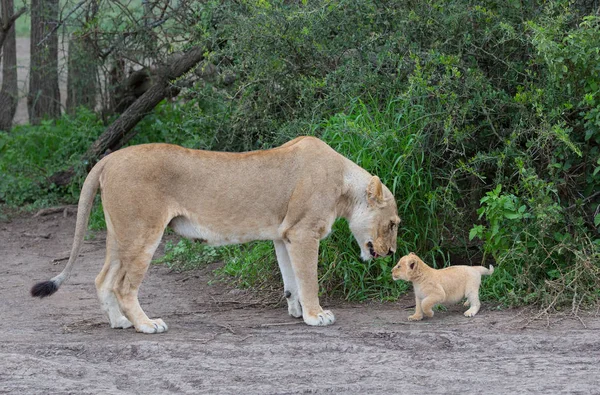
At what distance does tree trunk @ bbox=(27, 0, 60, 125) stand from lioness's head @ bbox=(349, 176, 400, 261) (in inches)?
200

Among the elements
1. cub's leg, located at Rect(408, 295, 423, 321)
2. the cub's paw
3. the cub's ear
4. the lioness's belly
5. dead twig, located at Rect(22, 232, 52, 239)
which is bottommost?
dead twig, located at Rect(22, 232, 52, 239)

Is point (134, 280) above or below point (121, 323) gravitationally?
above

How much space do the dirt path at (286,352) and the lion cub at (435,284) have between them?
0.12m

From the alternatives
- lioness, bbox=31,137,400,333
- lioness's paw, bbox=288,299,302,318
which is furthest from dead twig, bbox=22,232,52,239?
lioness's paw, bbox=288,299,302,318

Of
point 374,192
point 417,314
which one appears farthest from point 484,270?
point 374,192

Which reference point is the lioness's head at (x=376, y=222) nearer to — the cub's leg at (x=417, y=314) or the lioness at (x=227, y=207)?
the lioness at (x=227, y=207)

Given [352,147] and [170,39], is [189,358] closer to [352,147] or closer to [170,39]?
[352,147]

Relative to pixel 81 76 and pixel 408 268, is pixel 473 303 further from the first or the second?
pixel 81 76

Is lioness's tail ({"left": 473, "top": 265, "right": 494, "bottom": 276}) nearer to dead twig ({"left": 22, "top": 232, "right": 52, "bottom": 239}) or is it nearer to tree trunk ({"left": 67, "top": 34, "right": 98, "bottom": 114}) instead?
dead twig ({"left": 22, "top": 232, "right": 52, "bottom": 239})

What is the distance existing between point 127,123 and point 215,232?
14.6 ft

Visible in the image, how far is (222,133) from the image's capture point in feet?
29.4

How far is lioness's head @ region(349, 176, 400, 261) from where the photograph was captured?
20.9 ft

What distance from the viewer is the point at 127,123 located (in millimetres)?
10219

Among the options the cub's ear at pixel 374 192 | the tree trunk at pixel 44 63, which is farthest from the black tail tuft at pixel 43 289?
the tree trunk at pixel 44 63
